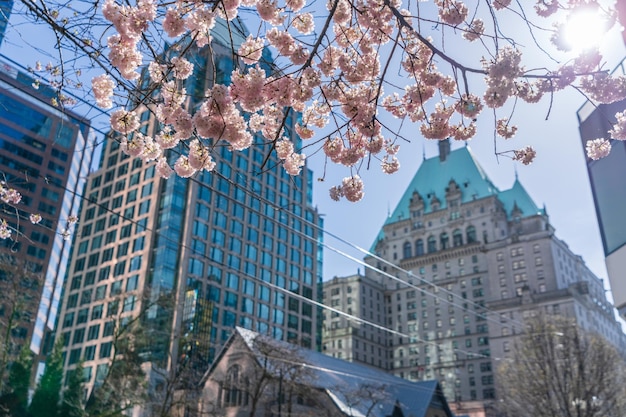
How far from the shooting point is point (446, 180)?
404 ft

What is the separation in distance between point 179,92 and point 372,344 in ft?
368

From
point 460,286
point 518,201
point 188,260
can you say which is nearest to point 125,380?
point 188,260

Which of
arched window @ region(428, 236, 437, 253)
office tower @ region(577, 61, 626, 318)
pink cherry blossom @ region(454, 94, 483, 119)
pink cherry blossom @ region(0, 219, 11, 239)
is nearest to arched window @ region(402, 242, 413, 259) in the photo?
arched window @ region(428, 236, 437, 253)

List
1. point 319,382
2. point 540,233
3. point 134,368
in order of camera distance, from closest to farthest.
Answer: point 134,368
point 319,382
point 540,233

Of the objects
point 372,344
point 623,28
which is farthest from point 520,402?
point 372,344

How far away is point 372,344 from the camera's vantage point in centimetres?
11356

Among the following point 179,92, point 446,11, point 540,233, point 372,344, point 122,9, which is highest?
point 540,233

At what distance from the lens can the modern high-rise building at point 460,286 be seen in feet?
315

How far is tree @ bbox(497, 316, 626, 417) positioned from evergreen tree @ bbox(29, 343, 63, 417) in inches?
1333

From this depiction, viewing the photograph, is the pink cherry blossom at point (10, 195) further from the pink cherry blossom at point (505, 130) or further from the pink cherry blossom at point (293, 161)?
the pink cherry blossom at point (505, 130)

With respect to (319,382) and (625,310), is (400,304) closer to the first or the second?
(319,382)

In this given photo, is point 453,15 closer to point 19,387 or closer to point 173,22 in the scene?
point 173,22

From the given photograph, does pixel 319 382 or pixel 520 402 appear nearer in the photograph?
pixel 520 402

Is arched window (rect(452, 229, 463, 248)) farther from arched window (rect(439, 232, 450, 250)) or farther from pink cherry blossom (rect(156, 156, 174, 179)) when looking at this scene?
pink cherry blossom (rect(156, 156, 174, 179))
